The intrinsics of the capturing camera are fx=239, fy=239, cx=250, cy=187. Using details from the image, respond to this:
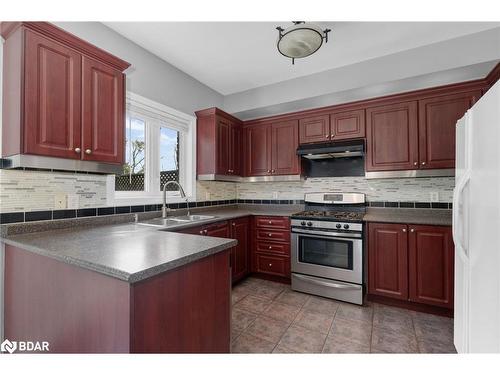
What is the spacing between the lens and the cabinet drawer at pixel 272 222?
2.93 metres

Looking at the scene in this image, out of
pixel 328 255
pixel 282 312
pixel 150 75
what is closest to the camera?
pixel 282 312

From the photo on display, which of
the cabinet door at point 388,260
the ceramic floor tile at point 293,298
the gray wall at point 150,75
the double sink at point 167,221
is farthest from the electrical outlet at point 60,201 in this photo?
the cabinet door at point 388,260

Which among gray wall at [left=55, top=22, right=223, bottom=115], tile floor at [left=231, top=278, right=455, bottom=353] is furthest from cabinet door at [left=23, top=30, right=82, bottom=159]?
tile floor at [left=231, top=278, right=455, bottom=353]

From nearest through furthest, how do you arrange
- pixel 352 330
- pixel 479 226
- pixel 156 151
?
pixel 479 226 → pixel 352 330 → pixel 156 151

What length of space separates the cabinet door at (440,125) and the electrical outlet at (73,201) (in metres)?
3.27

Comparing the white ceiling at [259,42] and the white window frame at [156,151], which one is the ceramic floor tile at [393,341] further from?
the white ceiling at [259,42]

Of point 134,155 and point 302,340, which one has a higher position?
point 134,155

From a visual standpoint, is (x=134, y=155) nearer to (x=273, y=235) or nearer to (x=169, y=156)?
(x=169, y=156)

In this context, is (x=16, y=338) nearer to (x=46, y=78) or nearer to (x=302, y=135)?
(x=46, y=78)

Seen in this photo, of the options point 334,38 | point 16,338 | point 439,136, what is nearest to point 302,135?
point 334,38

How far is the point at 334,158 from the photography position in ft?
10.7

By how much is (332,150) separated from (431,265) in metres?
1.51

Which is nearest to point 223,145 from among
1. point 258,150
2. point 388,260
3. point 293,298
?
point 258,150

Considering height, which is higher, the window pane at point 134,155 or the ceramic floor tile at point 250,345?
the window pane at point 134,155
